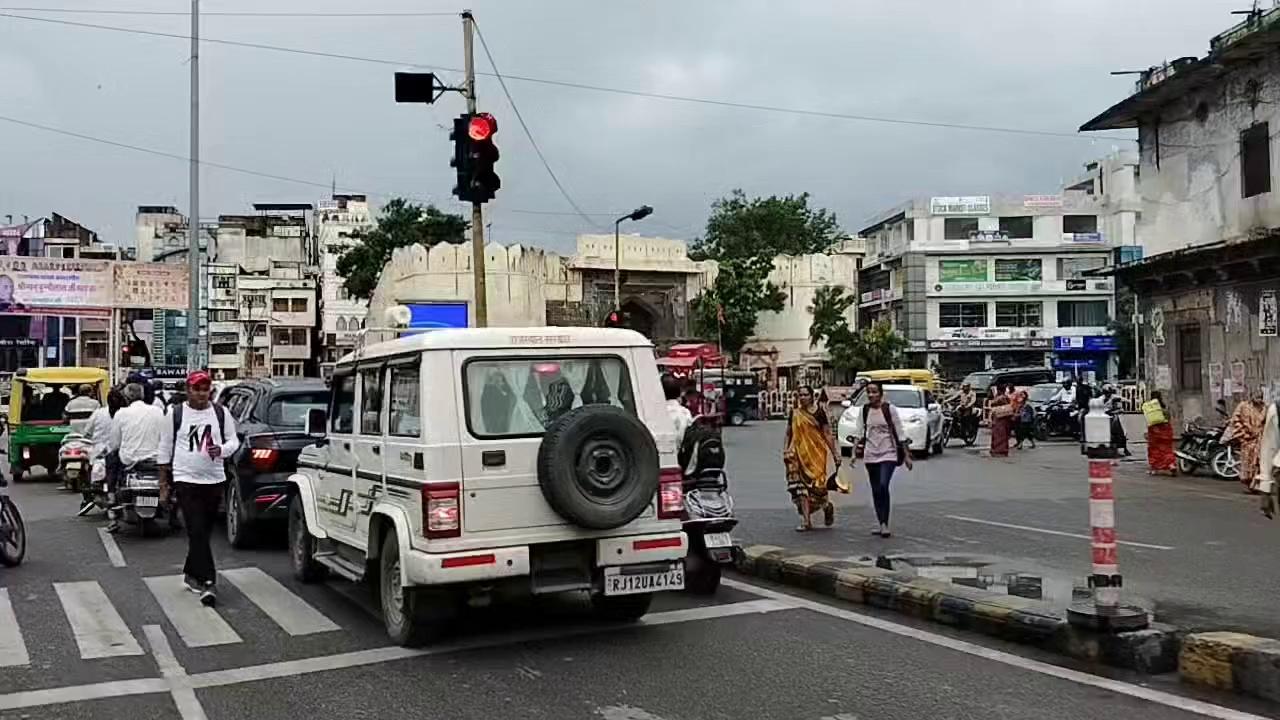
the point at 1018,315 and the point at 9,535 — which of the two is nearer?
the point at 9,535

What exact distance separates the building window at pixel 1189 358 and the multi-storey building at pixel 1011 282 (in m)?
39.9

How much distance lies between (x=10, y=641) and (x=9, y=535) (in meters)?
3.42

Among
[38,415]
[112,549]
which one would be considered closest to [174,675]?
[112,549]

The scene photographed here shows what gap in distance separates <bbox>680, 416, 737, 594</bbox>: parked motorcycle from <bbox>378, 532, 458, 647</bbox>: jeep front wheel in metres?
2.31

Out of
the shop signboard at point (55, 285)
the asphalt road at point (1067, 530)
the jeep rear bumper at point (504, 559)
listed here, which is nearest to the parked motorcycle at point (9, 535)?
the jeep rear bumper at point (504, 559)

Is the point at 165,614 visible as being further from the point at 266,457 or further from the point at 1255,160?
the point at 1255,160

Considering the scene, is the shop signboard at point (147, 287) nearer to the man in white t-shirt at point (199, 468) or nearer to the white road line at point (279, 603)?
the white road line at point (279, 603)

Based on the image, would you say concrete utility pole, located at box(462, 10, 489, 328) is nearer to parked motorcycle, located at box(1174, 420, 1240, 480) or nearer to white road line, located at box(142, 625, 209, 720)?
white road line, located at box(142, 625, 209, 720)

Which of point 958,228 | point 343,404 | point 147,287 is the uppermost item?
point 958,228

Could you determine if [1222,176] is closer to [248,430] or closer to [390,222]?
[248,430]

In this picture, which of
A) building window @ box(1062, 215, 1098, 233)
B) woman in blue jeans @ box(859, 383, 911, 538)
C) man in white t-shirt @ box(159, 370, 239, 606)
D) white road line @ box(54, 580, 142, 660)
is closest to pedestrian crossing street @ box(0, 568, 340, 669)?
white road line @ box(54, 580, 142, 660)

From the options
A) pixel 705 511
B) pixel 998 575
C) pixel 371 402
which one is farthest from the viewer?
pixel 998 575

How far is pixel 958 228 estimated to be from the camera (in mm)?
66188

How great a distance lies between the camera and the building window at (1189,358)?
81.1 feet
